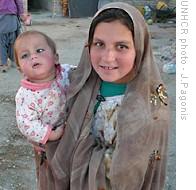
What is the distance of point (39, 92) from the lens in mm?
1891

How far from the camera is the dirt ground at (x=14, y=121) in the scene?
3939 mm

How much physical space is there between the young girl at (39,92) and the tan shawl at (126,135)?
0.16 ft

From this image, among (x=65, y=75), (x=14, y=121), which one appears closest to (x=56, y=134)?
(x=65, y=75)

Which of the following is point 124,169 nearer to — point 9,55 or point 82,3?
point 9,55

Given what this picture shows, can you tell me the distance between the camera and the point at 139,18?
1789 millimetres

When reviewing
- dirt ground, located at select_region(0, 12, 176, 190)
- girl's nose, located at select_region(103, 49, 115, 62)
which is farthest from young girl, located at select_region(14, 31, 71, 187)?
dirt ground, located at select_region(0, 12, 176, 190)

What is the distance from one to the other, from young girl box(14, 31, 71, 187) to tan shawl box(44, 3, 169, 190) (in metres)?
0.05

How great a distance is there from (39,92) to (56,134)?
0.17 m

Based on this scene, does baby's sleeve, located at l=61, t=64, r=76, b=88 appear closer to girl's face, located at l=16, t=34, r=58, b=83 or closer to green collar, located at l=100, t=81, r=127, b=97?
girl's face, located at l=16, t=34, r=58, b=83

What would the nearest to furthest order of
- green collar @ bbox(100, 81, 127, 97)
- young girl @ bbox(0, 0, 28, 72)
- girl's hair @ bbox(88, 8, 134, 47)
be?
girl's hair @ bbox(88, 8, 134, 47)
green collar @ bbox(100, 81, 127, 97)
young girl @ bbox(0, 0, 28, 72)

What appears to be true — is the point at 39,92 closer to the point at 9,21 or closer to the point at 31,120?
the point at 31,120

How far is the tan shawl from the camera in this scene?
180 cm

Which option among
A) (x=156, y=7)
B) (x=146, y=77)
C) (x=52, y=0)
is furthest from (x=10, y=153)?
(x=52, y=0)

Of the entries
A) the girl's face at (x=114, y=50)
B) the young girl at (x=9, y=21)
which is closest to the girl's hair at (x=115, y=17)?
the girl's face at (x=114, y=50)
